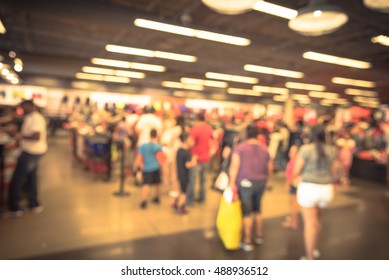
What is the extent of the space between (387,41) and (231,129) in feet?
11.5

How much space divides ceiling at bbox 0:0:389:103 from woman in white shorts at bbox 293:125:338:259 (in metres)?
1.34

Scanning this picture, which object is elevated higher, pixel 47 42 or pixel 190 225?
pixel 47 42

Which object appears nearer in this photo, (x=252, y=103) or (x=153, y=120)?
(x=153, y=120)

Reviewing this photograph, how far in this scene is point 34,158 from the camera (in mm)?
3307

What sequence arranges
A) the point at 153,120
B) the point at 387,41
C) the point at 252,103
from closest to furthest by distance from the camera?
the point at 387,41, the point at 153,120, the point at 252,103

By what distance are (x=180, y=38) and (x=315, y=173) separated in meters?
6.42

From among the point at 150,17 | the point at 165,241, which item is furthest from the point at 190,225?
the point at 150,17

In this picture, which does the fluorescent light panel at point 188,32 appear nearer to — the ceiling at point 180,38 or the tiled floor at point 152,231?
the ceiling at point 180,38

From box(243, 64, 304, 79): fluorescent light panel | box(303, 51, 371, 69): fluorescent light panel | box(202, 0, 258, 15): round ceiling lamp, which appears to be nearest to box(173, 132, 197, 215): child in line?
box(202, 0, 258, 15): round ceiling lamp

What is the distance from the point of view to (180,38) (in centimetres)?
748

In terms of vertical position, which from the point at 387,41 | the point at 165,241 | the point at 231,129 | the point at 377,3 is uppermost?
the point at 377,3

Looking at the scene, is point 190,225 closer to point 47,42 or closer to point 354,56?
point 354,56

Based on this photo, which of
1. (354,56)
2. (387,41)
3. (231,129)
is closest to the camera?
(387,41)

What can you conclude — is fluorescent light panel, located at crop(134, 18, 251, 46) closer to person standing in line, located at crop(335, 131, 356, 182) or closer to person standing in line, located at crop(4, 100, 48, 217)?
person standing in line, located at crop(4, 100, 48, 217)
